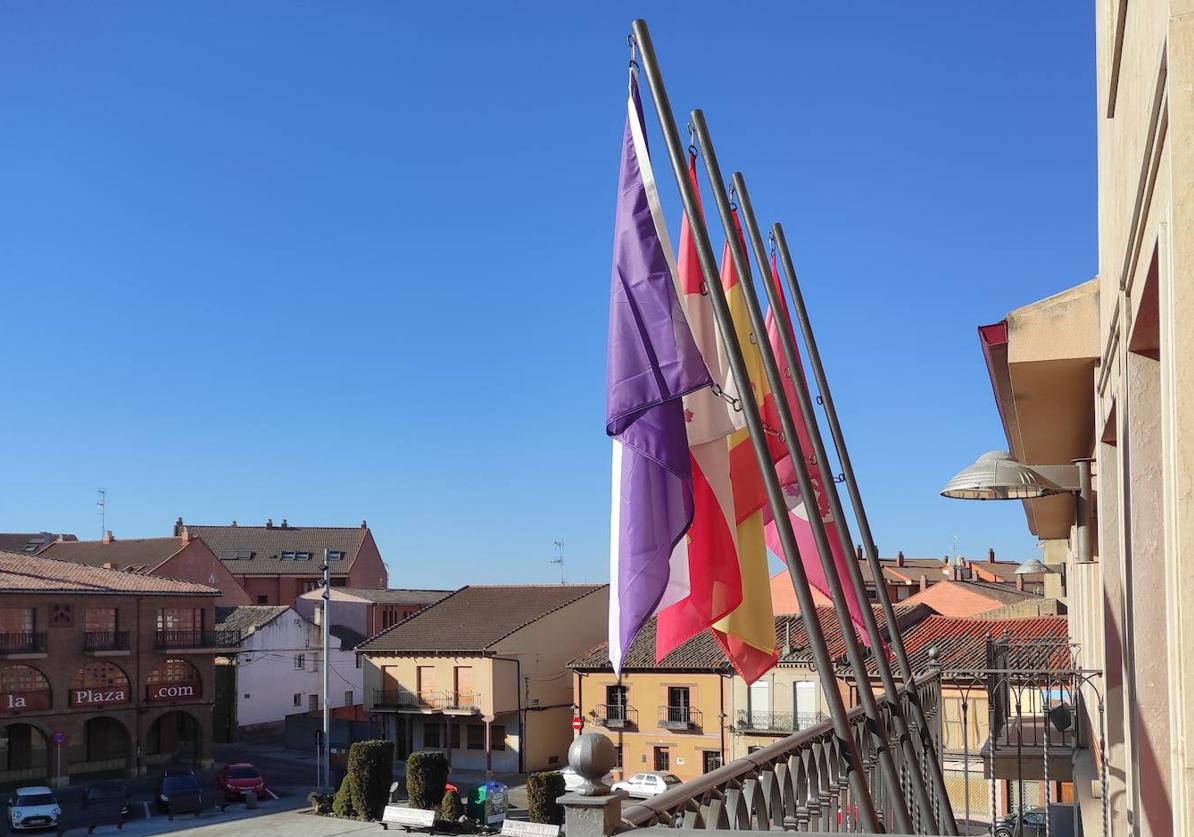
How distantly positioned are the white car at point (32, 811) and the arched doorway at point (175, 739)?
10.1 metres

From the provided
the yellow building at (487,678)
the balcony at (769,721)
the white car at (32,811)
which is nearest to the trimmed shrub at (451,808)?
the balcony at (769,721)

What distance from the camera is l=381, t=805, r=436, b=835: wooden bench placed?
29.7 m

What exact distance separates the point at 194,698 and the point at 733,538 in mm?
42184

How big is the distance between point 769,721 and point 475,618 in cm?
1540

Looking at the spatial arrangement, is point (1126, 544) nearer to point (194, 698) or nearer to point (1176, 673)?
point (1176, 673)

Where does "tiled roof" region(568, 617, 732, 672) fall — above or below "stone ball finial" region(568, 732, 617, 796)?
below

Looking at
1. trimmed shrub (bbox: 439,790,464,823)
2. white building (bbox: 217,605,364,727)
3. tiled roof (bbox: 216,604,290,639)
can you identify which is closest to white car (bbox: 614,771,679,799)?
trimmed shrub (bbox: 439,790,464,823)

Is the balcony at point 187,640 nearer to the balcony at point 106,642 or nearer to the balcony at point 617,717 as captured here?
the balcony at point 106,642

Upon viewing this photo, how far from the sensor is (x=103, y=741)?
41.4m

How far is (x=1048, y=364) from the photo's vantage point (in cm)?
591

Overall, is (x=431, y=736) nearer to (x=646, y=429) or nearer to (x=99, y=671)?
(x=99, y=671)

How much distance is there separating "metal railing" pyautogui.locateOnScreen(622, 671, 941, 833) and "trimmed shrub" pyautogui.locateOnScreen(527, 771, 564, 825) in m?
25.2

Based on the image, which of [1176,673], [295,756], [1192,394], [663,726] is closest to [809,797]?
[1176,673]

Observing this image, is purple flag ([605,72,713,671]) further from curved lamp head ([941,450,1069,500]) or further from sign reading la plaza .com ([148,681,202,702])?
sign reading la plaza .com ([148,681,202,702])
